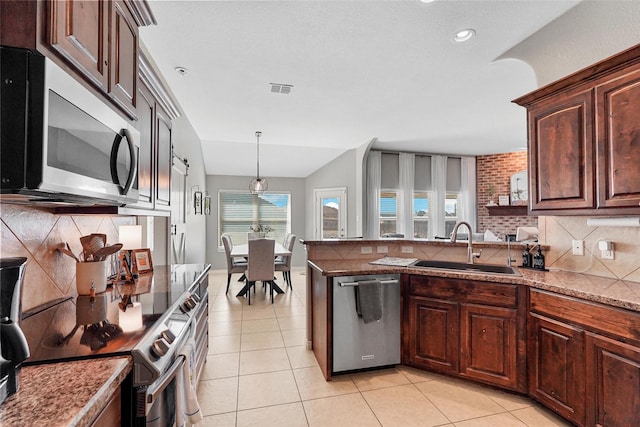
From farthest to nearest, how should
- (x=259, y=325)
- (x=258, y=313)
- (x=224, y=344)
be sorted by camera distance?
(x=258, y=313) → (x=259, y=325) → (x=224, y=344)

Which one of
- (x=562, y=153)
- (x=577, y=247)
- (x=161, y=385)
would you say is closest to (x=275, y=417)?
(x=161, y=385)

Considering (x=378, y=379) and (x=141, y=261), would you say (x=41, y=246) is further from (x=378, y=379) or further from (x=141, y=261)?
(x=378, y=379)

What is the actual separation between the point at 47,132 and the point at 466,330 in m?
2.57

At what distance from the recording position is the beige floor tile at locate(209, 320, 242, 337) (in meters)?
3.26

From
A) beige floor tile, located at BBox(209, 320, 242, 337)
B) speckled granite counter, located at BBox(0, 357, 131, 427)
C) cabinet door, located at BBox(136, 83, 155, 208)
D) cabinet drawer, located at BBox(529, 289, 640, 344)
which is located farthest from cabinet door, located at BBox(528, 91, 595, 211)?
beige floor tile, located at BBox(209, 320, 242, 337)

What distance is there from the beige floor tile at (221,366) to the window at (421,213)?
4685 mm

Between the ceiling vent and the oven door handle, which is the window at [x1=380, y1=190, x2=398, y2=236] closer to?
the ceiling vent

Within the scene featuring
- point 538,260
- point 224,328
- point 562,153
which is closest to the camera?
point 562,153

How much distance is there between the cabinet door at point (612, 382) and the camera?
1.44 meters

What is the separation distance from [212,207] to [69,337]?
590cm

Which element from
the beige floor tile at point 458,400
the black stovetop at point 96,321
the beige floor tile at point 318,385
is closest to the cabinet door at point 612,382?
the beige floor tile at point 458,400

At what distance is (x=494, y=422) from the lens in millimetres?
1842

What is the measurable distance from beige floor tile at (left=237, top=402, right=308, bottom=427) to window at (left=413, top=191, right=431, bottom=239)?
16.1ft

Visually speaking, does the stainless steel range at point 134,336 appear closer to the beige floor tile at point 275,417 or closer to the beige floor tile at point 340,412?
the beige floor tile at point 275,417
